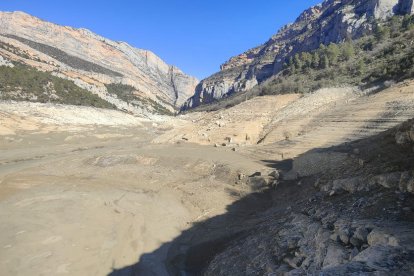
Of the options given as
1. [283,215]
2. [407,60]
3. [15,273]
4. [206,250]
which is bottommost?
[15,273]

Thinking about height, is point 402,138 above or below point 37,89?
below

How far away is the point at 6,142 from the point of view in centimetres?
4150

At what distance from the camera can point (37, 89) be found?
229 ft

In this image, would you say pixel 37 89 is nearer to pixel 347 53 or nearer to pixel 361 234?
pixel 347 53

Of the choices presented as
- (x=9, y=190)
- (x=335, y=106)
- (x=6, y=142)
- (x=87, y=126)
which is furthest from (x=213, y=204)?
(x=87, y=126)

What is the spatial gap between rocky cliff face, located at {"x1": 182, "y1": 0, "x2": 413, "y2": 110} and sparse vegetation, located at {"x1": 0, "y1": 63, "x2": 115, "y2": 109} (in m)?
62.3

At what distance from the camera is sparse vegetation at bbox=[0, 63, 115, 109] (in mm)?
64250

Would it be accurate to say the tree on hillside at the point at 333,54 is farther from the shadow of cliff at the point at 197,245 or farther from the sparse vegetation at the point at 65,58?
the sparse vegetation at the point at 65,58

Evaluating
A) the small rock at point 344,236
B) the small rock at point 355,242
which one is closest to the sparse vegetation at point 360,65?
the small rock at point 344,236

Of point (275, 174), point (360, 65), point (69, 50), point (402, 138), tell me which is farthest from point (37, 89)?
point (69, 50)

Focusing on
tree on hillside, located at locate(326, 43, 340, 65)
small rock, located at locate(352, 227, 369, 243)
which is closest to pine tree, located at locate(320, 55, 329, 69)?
tree on hillside, located at locate(326, 43, 340, 65)

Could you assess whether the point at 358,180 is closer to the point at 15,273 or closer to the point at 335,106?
the point at 15,273

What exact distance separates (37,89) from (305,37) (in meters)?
87.0

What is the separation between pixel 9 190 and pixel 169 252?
45.2 ft
